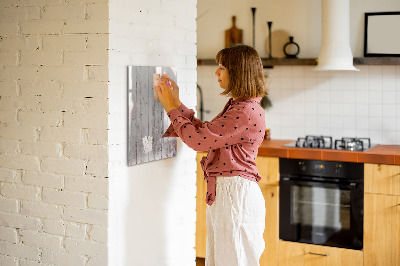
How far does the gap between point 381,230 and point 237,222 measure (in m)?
1.63

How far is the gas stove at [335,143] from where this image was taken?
163 inches

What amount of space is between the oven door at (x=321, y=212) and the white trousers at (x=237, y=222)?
1439 millimetres

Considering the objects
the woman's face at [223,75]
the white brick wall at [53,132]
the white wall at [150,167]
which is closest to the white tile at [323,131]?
the white wall at [150,167]

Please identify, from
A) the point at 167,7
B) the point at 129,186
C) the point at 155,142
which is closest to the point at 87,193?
the point at 129,186

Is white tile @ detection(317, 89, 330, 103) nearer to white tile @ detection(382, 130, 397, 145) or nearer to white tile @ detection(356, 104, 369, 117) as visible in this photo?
white tile @ detection(356, 104, 369, 117)

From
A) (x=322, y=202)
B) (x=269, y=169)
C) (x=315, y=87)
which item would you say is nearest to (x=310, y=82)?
(x=315, y=87)

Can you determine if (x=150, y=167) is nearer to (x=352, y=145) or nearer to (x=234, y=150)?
(x=234, y=150)

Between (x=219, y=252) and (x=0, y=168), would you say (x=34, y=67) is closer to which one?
(x=0, y=168)

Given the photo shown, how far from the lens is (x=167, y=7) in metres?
2.88

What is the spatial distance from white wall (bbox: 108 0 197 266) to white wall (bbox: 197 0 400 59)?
1871mm

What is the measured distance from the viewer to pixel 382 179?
12.7 ft

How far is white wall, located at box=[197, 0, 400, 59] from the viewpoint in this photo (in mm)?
4531

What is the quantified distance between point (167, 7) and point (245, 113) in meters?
0.70

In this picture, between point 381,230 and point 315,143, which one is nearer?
point 381,230
